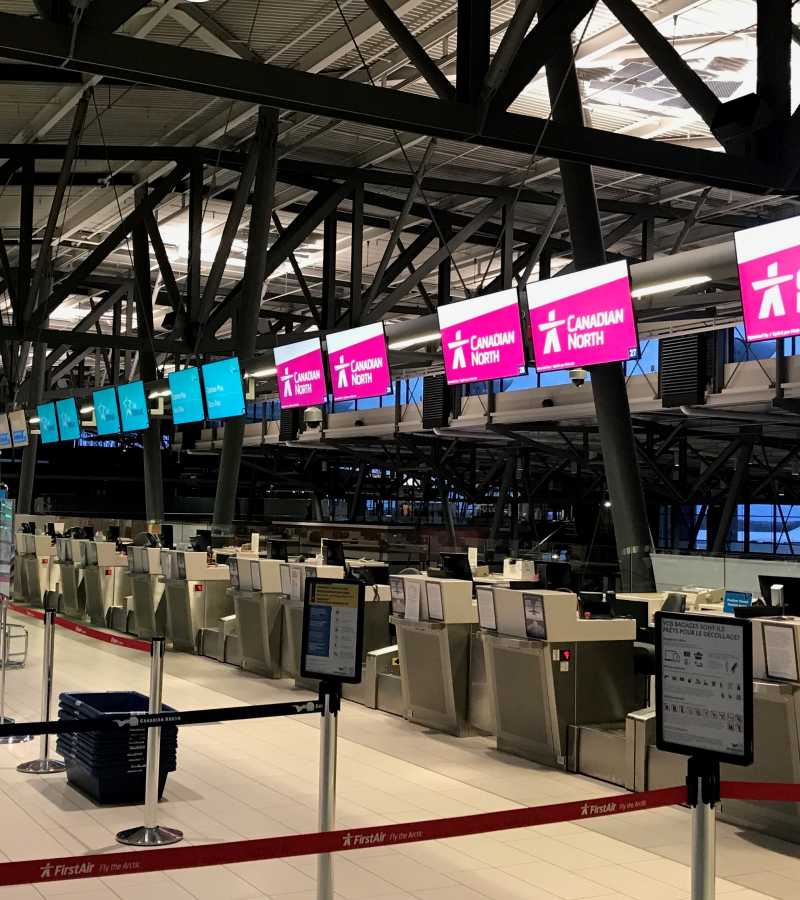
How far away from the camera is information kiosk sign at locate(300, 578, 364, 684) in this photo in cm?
532

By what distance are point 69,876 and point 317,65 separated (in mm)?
12537

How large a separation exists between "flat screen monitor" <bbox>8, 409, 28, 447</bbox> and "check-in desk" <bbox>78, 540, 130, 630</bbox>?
28.4 ft

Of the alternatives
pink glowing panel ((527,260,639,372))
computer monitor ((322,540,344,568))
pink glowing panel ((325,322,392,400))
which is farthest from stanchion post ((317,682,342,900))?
computer monitor ((322,540,344,568))

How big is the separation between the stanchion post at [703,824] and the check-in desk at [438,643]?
5.55 m

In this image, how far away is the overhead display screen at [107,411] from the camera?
21.1 metres

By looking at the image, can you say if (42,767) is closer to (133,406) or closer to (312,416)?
(133,406)

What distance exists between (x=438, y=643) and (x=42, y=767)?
124 inches

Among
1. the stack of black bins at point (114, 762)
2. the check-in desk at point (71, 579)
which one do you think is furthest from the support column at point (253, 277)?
the stack of black bins at point (114, 762)

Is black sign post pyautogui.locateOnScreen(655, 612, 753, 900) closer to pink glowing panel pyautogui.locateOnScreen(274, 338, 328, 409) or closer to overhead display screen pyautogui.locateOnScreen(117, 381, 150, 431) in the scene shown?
pink glowing panel pyautogui.locateOnScreen(274, 338, 328, 409)

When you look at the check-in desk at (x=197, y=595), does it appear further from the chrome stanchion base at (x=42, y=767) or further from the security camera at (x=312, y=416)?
the security camera at (x=312, y=416)

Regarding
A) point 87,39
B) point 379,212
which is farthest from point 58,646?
point 379,212

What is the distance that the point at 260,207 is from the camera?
16938mm

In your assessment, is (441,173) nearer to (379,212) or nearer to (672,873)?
(379,212)

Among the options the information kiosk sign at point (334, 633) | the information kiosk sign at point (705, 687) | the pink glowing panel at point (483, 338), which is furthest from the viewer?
the pink glowing panel at point (483, 338)
